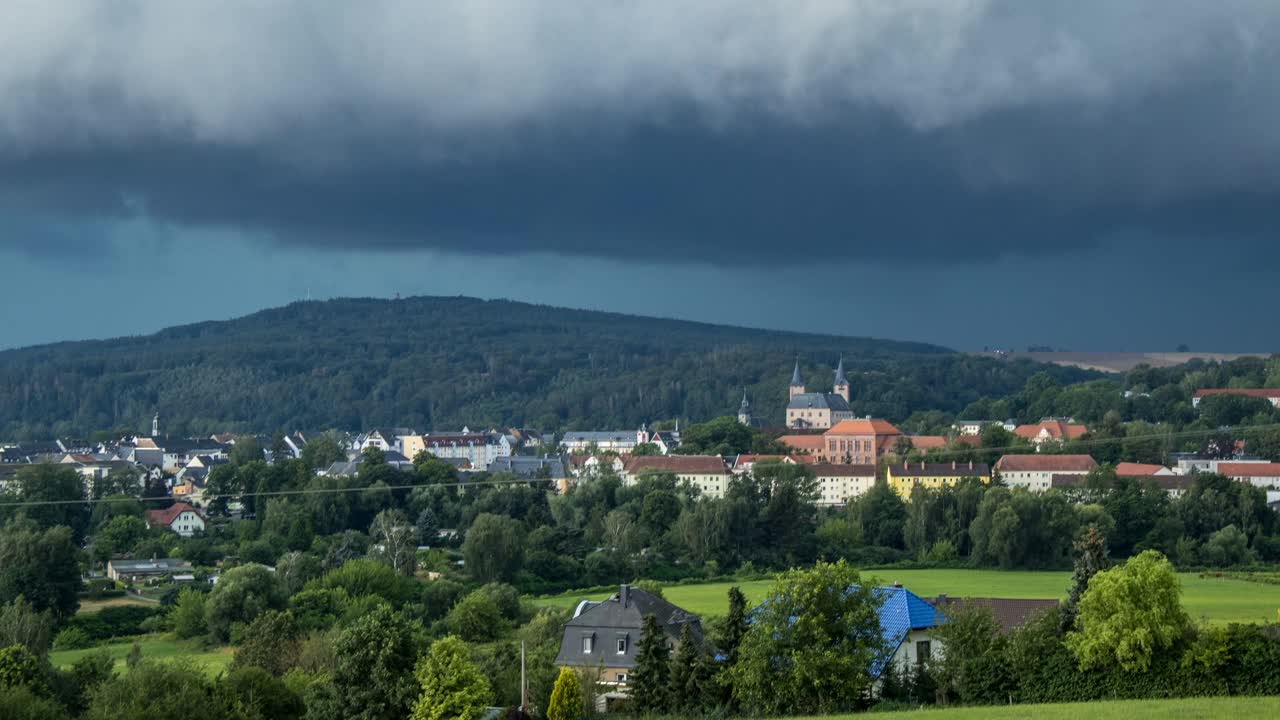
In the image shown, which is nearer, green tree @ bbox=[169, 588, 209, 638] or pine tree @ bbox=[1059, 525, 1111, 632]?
pine tree @ bbox=[1059, 525, 1111, 632]

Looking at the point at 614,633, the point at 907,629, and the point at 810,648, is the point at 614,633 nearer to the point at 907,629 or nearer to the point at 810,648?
the point at 907,629

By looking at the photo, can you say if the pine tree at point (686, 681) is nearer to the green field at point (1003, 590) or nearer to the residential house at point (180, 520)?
the green field at point (1003, 590)

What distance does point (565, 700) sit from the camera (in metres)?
35.8

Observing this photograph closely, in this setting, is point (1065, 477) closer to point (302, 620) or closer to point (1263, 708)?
point (302, 620)

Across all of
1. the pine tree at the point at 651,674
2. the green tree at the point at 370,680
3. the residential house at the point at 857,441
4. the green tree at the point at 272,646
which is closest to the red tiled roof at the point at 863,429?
the residential house at the point at 857,441

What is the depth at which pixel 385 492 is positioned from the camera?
97438mm

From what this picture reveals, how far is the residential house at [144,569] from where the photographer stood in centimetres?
7762

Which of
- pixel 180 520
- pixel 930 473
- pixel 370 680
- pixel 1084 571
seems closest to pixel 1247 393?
pixel 930 473

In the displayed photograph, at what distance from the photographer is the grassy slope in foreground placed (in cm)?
3022

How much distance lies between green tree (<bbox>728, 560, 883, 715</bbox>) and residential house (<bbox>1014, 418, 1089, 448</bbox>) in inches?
3826

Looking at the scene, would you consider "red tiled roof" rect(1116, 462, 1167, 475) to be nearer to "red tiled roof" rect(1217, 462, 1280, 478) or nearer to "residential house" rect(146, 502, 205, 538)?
"red tiled roof" rect(1217, 462, 1280, 478)

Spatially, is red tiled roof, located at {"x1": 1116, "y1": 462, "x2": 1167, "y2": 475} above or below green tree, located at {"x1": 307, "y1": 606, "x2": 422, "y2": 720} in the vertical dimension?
above

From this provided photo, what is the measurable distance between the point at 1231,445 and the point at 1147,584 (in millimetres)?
98476

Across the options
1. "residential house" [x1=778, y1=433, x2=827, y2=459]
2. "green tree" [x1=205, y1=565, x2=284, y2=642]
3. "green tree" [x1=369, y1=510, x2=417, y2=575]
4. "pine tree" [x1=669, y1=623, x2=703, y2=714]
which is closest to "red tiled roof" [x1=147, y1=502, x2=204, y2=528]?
"green tree" [x1=369, y1=510, x2=417, y2=575]
